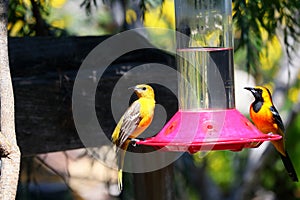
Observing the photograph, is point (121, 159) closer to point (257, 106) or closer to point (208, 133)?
point (208, 133)

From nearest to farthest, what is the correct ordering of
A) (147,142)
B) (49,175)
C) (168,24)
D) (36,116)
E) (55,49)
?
(147,142)
(36,116)
(55,49)
(49,175)
(168,24)

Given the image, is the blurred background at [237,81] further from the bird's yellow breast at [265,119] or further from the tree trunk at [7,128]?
the tree trunk at [7,128]

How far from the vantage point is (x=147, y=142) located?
2986 mm

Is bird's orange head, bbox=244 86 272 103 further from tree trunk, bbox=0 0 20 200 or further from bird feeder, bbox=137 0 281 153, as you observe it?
tree trunk, bbox=0 0 20 200

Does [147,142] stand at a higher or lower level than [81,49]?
lower

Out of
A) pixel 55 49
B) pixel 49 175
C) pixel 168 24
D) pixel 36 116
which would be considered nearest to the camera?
pixel 36 116

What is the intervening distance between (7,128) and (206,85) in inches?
45.6

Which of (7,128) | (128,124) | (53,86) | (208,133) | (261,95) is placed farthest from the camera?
(261,95)

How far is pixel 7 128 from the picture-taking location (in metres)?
2.55

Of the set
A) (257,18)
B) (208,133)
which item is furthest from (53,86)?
(257,18)

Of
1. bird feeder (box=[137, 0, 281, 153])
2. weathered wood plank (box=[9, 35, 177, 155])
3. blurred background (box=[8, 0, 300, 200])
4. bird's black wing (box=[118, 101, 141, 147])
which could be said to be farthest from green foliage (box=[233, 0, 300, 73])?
bird's black wing (box=[118, 101, 141, 147])

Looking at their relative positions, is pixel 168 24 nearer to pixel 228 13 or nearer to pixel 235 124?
pixel 228 13

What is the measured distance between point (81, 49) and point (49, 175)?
1.80 metres

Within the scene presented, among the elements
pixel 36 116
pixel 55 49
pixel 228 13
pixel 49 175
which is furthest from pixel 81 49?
pixel 49 175
